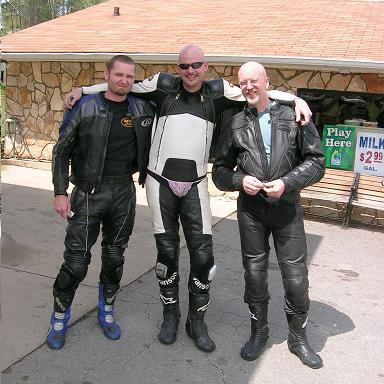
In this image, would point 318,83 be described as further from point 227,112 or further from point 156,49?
point 227,112

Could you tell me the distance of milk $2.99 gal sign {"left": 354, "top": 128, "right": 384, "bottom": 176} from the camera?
7340mm

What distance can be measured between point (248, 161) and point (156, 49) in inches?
233

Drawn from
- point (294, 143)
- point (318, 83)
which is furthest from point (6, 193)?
point (294, 143)

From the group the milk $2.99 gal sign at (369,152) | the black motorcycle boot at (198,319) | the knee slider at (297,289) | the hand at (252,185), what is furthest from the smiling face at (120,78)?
the milk $2.99 gal sign at (369,152)

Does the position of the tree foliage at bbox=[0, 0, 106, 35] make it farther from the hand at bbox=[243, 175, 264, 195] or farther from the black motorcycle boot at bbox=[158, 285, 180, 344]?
the hand at bbox=[243, 175, 264, 195]

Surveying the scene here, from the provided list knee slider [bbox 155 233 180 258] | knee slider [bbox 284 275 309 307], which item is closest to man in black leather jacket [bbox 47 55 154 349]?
knee slider [bbox 155 233 180 258]

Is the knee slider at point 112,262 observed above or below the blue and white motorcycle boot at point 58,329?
above

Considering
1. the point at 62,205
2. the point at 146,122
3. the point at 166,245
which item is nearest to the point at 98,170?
the point at 62,205

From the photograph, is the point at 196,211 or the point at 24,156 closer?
the point at 196,211

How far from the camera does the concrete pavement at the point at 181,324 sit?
3025mm

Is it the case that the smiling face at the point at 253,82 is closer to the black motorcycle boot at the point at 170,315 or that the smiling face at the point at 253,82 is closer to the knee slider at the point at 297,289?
the knee slider at the point at 297,289

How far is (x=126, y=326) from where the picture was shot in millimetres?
3586

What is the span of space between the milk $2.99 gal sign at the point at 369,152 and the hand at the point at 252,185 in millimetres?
4974

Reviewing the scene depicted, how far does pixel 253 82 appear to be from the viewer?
2.98m
